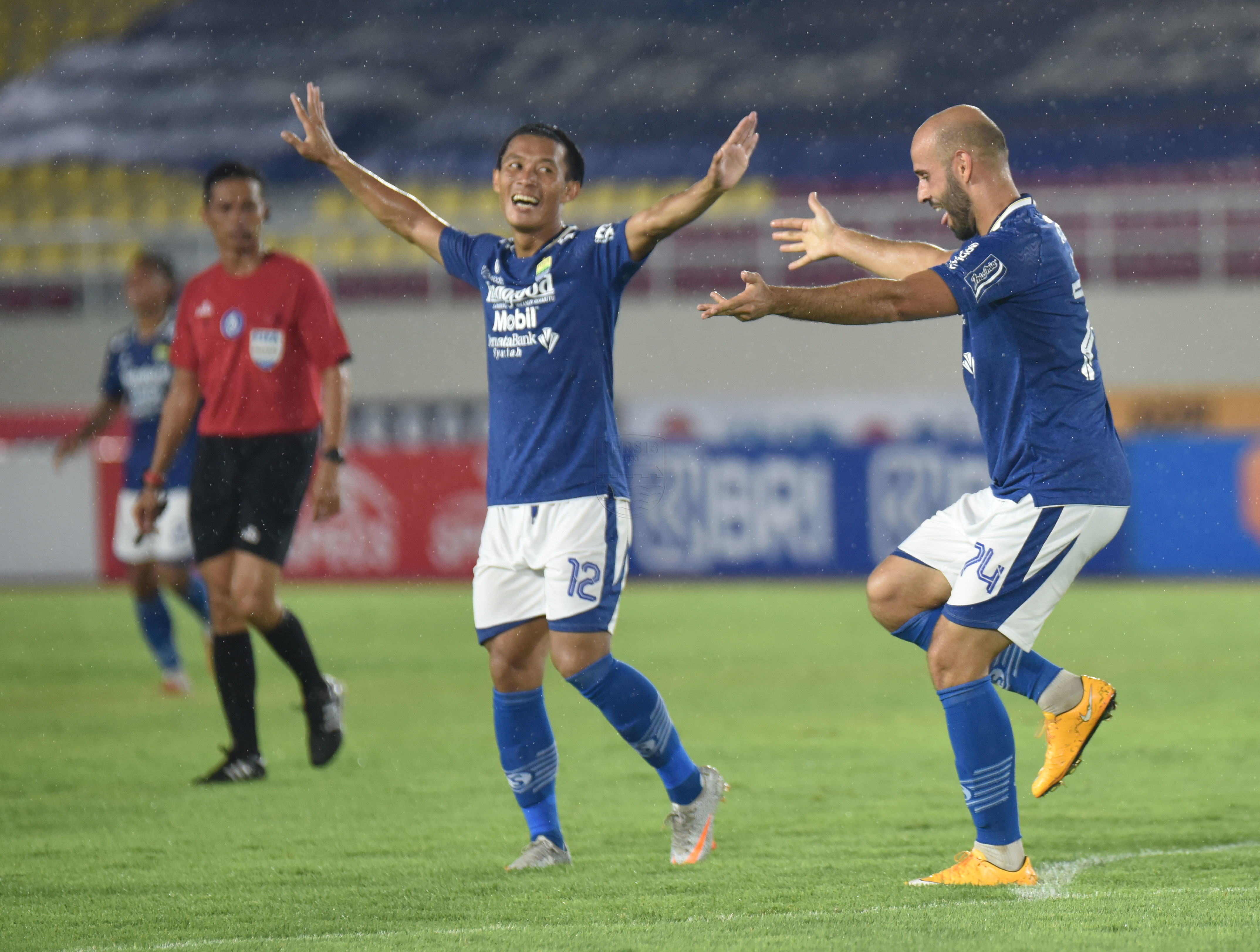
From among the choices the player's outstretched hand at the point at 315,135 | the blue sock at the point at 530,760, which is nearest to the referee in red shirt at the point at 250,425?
the player's outstretched hand at the point at 315,135

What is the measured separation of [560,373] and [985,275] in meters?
1.21

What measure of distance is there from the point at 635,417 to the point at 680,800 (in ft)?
48.8

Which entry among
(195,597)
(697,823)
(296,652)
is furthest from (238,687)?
(195,597)

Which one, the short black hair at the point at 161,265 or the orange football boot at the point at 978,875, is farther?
the short black hair at the point at 161,265

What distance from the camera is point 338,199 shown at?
23172 millimetres

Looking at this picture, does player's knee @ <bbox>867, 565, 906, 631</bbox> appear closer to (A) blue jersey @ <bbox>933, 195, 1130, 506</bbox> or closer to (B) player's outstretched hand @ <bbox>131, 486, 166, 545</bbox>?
(A) blue jersey @ <bbox>933, 195, 1130, 506</bbox>

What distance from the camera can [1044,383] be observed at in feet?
12.6

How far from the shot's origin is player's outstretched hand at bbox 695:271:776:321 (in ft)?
11.4

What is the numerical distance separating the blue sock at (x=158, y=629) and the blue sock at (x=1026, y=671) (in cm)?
567

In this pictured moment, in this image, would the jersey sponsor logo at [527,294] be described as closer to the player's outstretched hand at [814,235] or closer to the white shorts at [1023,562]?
the player's outstretched hand at [814,235]

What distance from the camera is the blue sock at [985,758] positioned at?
3.82 meters

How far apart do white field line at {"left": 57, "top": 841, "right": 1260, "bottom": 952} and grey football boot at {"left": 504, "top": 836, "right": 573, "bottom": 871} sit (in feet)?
2.22

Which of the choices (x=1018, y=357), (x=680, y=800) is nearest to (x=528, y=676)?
(x=680, y=800)

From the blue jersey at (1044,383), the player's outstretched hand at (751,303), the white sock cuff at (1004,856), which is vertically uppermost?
the player's outstretched hand at (751,303)
